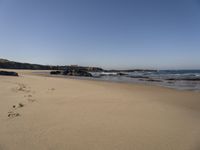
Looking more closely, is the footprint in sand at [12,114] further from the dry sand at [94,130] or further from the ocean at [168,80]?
the ocean at [168,80]

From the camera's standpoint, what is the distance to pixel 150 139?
3.37m

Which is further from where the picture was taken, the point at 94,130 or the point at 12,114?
the point at 12,114

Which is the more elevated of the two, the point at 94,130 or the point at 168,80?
the point at 94,130

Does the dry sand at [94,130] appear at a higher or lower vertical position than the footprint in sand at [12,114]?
lower

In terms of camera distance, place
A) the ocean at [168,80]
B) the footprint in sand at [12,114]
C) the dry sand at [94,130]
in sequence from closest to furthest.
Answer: the dry sand at [94,130]
the footprint in sand at [12,114]
the ocean at [168,80]

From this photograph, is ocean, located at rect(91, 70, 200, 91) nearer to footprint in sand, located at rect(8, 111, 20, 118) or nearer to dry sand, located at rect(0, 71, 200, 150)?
dry sand, located at rect(0, 71, 200, 150)

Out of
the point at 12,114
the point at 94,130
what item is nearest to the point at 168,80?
the point at 94,130

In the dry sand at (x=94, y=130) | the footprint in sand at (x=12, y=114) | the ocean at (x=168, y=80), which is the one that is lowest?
the ocean at (x=168, y=80)

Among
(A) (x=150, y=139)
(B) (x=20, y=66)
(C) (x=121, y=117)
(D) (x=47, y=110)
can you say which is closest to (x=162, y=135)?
(A) (x=150, y=139)

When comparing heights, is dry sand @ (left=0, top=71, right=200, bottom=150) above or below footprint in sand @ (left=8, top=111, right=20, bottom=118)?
below

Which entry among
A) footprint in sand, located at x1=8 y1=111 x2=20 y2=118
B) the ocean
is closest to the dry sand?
footprint in sand, located at x1=8 y1=111 x2=20 y2=118

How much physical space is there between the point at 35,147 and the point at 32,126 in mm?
1008

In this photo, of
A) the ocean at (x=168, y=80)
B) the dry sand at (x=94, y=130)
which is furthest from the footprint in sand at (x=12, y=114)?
the ocean at (x=168, y=80)

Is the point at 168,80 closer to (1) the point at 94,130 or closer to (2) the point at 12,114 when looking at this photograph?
(1) the point at 94,130
